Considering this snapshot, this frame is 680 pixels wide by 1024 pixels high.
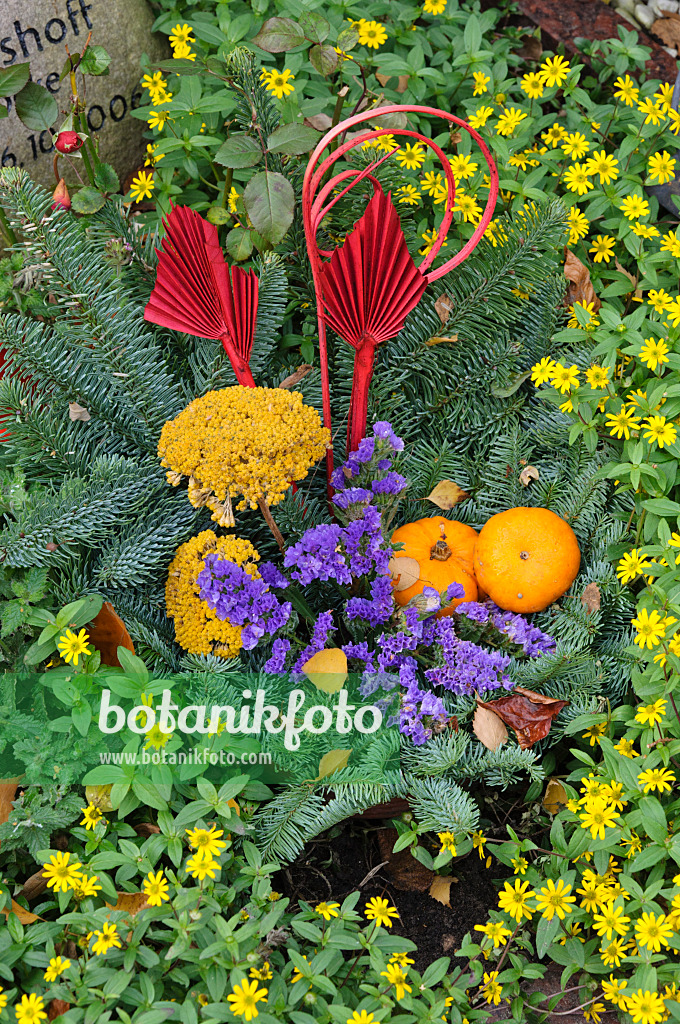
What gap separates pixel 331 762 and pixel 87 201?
1179 millimetres

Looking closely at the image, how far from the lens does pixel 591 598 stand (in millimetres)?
1536

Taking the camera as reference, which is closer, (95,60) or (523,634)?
(523,634)

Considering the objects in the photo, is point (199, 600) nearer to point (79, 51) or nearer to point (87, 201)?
point (87, 201)

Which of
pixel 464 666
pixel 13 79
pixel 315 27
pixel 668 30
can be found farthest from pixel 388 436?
pixel 668 30

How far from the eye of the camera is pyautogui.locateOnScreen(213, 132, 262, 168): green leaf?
157 centimetres

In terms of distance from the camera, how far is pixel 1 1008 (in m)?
1.16

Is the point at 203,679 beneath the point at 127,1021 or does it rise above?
above

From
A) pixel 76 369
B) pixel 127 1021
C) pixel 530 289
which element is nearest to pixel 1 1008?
pixel 127 1021

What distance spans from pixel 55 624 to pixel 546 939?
895 mm

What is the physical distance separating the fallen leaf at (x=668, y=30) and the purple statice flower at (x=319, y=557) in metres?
2.14

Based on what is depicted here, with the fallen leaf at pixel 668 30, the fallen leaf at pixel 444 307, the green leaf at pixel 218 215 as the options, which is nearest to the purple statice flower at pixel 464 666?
the fallen leaf at pixel 444 307

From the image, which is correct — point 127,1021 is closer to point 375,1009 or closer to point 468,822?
point 375,1009

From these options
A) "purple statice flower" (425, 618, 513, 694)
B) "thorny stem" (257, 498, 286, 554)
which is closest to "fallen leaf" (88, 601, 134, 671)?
"thorny stem" (257, 498, 286, 554)

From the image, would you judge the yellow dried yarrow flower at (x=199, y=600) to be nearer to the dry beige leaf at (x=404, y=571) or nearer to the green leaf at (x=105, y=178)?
the dry beige leaf at (x=404, y=571)
